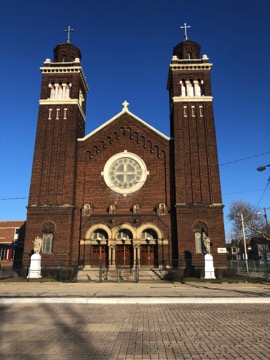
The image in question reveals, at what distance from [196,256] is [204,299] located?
15.4 metres

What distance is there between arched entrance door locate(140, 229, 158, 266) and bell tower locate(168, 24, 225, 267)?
7.19ft

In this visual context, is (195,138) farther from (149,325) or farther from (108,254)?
(149,325)

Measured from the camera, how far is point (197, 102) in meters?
32.8

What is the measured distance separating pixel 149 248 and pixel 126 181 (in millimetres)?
7061

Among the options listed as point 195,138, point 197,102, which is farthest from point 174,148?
point 197,102

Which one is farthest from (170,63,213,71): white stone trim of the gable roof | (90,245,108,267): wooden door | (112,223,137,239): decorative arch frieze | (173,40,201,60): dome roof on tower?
(90,245,108,267): wooden door

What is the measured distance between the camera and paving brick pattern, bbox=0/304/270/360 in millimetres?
5707

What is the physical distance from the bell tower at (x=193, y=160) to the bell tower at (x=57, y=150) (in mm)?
10341

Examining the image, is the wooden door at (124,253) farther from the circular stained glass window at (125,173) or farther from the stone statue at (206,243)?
the stone statue at (206,243)

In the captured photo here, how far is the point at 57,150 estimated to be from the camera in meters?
31.5

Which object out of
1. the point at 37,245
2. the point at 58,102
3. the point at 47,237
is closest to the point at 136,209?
the point at 47,237

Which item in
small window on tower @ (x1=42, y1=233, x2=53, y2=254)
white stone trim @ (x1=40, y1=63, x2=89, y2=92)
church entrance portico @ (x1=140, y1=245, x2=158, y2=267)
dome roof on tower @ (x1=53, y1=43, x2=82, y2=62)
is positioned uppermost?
dome roof on tower @ (x1=53, y1=43, x2=82, y2=62)

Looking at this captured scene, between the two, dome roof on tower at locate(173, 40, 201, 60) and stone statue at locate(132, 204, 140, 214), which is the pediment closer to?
stone statue at locate(132, 204, 140, 214)

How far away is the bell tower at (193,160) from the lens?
27844 mm
